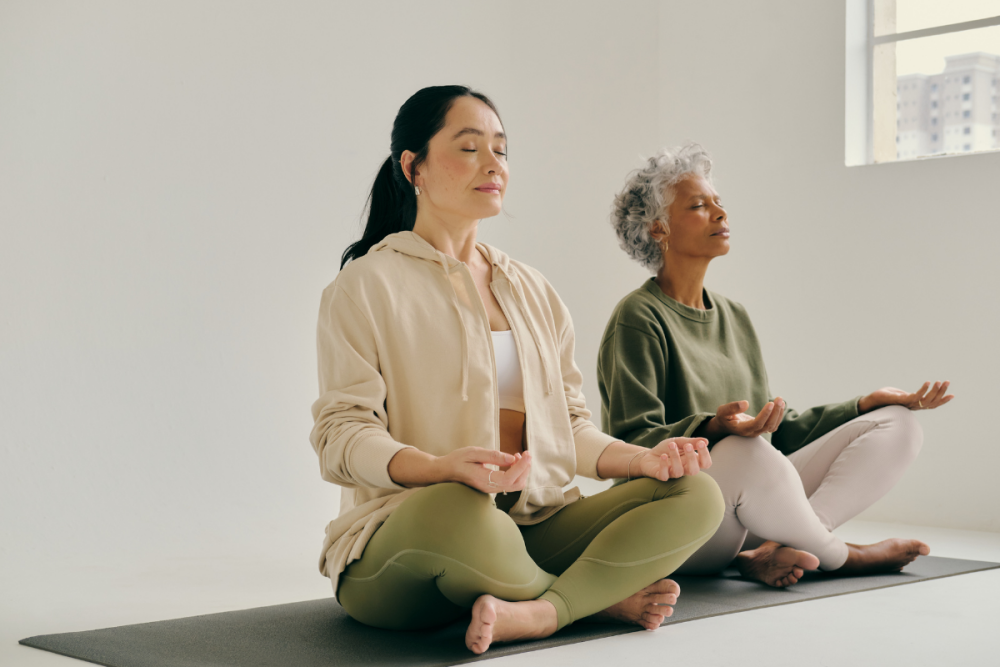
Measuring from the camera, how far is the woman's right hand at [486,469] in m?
1.63

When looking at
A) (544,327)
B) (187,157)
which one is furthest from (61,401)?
(544,327)

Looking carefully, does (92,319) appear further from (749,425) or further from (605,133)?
(605,133)

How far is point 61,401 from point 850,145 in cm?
303

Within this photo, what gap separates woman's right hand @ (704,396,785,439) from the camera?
215 centimetres

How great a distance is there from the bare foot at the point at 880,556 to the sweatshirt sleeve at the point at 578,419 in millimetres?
810

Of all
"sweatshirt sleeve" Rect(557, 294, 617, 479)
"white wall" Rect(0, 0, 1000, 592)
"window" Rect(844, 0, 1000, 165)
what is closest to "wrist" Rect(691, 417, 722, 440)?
"sweatshirt sleeve" Rect(557, 294, 617, 479)

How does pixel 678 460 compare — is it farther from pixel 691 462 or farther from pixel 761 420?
pixel 761 420

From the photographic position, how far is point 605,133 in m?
4.71

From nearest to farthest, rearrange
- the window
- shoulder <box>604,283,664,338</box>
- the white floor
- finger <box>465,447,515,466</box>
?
finger <box>465,447,515,466</box>
the white floor
shoulder <box>604,283,664,338</box>
the window

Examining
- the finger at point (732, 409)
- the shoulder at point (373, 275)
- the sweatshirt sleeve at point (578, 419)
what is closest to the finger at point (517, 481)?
the sweatshirt sleeve at point (578, 419)

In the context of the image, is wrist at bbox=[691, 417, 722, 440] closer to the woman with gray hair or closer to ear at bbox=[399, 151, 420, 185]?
the woman with gray hair

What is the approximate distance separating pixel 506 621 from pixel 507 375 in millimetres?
496

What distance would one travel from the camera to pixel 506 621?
67.4 inches

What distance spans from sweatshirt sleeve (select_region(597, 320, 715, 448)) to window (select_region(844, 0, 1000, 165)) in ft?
6.20
